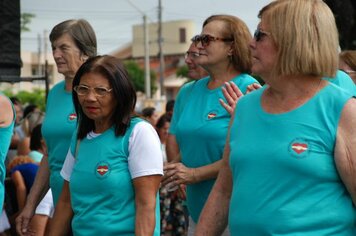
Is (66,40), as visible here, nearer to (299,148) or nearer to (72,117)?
(72,117)

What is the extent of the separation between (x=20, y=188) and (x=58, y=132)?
138 inches

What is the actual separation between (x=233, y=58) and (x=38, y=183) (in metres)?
1.56

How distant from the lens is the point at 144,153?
3623 mm

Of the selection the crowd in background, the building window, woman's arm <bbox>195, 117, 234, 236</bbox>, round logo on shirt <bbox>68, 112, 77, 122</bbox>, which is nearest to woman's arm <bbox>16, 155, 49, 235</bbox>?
the crowd in background

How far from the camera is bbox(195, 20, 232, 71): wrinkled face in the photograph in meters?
4.59

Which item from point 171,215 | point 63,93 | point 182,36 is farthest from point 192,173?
point 182,36

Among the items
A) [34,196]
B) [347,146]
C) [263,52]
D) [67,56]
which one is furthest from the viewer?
[34,196]

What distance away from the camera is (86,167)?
12.1ft

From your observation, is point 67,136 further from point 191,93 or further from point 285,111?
point 285,111

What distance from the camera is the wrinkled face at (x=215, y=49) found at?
4.59m

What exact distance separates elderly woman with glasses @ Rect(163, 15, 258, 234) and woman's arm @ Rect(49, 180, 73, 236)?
0.64 metres

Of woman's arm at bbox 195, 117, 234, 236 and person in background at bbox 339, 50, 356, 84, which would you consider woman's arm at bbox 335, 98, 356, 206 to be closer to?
woman's arm at bbox 195, 117, 234, 236

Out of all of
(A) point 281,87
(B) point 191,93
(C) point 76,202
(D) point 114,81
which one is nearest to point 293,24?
(A) point 281,87

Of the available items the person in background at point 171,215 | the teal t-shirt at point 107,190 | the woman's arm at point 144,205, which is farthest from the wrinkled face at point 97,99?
the person in background at point 171,215
